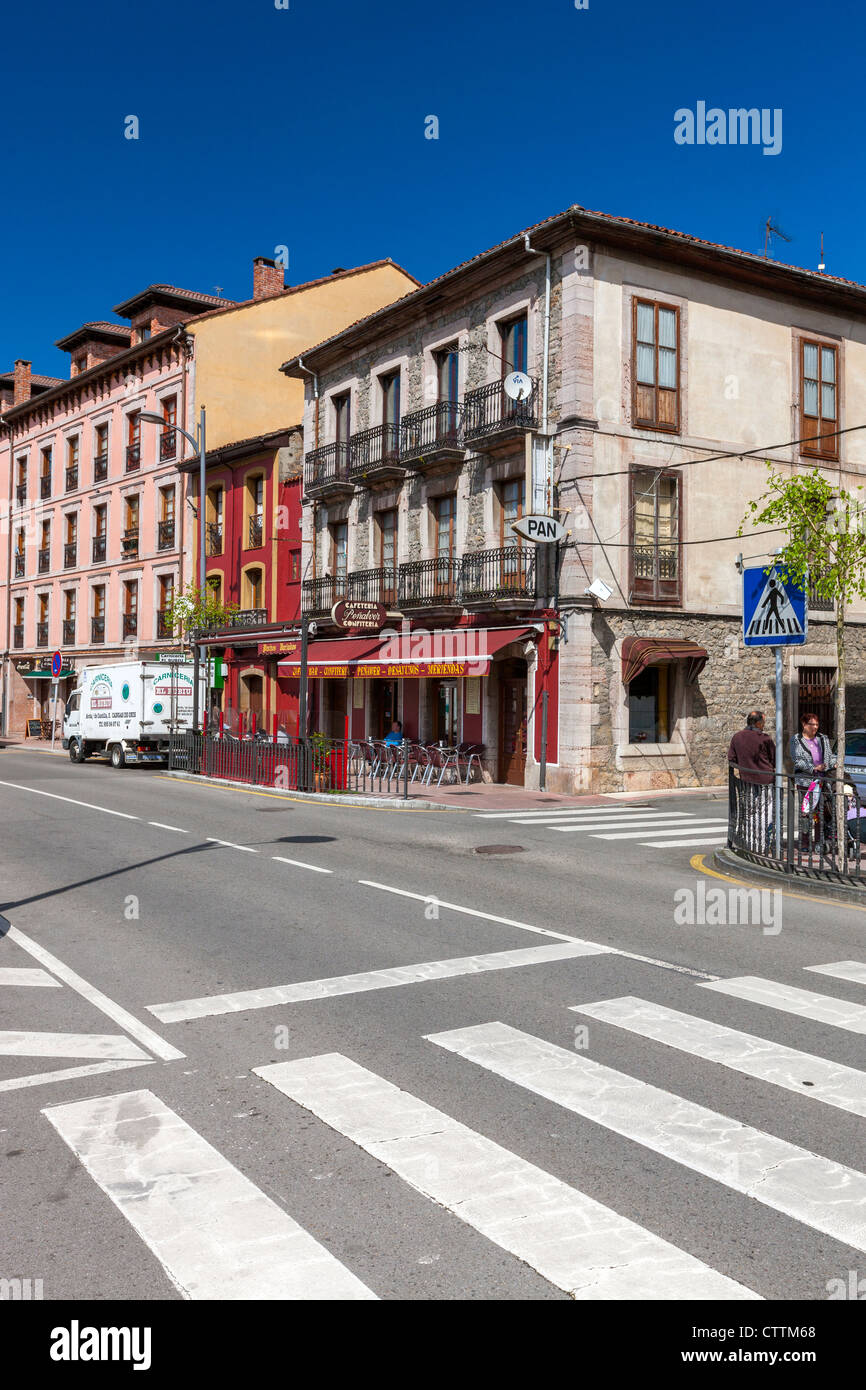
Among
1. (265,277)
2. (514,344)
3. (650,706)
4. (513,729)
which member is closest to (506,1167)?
(650,706)

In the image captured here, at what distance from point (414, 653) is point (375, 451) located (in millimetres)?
6386

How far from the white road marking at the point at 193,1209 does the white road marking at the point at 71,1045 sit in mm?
687

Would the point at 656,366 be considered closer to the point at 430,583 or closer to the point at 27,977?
the point at 430,583

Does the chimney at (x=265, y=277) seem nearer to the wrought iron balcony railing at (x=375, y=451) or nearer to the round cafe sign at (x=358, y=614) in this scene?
the wrought iron balcony railing at (x=375, y=451)

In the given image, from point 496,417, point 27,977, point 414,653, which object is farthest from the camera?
point 414,653

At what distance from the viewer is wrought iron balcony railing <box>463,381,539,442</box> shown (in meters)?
22.7

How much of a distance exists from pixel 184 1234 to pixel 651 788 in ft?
65.1

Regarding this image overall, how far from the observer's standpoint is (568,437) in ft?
72.2

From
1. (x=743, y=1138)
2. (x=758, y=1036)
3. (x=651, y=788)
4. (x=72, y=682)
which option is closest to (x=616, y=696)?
(x=651, y=788)

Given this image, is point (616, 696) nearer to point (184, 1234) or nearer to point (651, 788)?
point (651, 788)

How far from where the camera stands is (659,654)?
22344 mm

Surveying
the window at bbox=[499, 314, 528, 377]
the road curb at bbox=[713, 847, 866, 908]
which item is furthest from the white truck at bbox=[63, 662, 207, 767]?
the road curb at bbox=[713, 847, 866, 908]

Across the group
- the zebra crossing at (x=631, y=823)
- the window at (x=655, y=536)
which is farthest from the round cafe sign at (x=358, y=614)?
the zebra crossing at (x=631, y=823)

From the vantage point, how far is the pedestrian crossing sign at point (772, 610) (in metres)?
11.3
